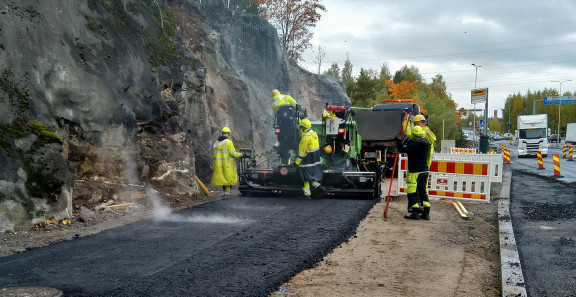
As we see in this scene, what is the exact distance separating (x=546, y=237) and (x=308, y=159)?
5.53 metres

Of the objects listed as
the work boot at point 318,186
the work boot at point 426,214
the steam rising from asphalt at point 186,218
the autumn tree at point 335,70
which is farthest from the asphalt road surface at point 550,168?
the autumn tree at point 335,70

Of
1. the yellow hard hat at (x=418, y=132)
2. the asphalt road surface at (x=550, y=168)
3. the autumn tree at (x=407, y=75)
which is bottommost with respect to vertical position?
the asphalt road surface at (x=550, y=168)

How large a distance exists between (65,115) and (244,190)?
4.64m

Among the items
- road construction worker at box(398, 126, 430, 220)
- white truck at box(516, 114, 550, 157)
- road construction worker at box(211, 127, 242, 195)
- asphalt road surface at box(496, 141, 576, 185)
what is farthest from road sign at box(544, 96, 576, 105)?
road construction worker at box(398, 126, 430, 220)

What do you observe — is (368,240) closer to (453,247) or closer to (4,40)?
(453,247)

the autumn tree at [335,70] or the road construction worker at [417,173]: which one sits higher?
the autumn tree at [335,70]

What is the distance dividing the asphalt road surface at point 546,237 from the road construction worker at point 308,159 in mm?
4414

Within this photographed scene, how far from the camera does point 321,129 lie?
13.2 m

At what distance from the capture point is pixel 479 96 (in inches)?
1031

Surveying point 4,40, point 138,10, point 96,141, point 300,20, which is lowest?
point 96,141

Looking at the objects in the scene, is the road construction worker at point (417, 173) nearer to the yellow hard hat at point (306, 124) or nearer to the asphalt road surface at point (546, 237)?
the asphalt road surface at point (546, 237)

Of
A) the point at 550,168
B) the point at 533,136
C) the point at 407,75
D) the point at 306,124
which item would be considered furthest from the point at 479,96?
the point at 407,75

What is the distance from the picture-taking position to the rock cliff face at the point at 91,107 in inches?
316

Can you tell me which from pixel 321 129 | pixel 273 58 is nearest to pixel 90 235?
pixel 321 129
